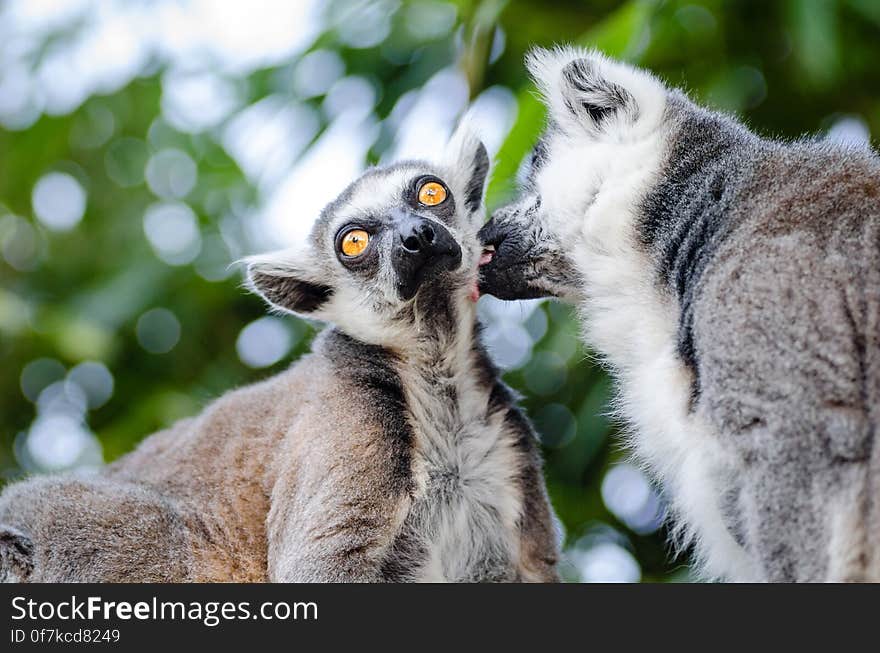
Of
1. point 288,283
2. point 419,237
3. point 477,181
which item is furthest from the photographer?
point 477,181

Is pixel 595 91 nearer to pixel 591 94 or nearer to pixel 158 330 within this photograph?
pixel 591 94

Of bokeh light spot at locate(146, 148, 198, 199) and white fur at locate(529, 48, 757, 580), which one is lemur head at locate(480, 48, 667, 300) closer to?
white fur at locate(529, 48, 757, 580)

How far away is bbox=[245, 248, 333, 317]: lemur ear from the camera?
4.54 m

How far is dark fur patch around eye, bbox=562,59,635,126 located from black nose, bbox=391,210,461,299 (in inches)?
28.5

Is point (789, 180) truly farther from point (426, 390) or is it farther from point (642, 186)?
point (426, 390)

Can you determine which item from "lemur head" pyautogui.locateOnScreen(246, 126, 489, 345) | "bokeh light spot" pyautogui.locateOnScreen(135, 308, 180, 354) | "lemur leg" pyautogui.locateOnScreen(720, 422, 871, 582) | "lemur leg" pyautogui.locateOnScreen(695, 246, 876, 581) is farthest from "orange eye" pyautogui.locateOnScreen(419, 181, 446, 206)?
"bokeh light spot" pyautogui.locateOnScreen(135, 308, 180, 354)

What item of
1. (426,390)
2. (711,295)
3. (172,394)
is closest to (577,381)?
(426,390)

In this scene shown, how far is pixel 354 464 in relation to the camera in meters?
3.70

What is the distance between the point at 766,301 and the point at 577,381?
3184 mm

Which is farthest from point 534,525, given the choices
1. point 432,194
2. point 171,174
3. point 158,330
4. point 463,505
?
point 171,174

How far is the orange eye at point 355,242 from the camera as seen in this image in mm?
4398

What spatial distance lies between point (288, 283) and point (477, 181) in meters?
1.00

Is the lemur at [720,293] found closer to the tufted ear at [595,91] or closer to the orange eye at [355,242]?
the tufted ear at [595,91]

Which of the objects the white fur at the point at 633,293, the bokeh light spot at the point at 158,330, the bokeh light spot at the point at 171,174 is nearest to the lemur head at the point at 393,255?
the white fur at the point at 633,293
